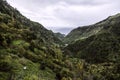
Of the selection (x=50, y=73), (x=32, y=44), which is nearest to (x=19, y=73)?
(x=50, y=73)

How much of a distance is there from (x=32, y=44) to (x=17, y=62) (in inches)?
886

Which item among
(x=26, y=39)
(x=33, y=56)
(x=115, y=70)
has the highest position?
(x=26, y=39)

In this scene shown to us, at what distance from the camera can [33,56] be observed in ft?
233

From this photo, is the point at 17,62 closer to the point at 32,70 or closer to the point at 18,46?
the point at 32,70

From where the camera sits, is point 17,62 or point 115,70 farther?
point 115,70

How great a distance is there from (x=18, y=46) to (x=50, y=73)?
1200 centimetres

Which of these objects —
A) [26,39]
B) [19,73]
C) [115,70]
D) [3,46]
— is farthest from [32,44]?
[115,70]

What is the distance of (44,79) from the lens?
188 feet

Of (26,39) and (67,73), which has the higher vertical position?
(26,39)

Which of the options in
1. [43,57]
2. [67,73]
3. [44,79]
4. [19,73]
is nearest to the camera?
[19,73]

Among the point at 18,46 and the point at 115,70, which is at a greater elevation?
the point at 18,46

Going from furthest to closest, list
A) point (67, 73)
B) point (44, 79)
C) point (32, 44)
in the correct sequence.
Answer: point (32, 44) < point (67, 73) < point (44, 79)

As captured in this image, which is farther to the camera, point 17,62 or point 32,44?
point 32,44

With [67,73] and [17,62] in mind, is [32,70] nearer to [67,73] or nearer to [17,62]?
[17,62]
